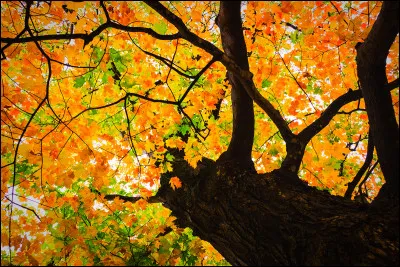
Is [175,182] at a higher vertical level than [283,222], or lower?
higher

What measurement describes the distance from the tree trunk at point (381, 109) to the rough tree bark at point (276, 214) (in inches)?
0.7

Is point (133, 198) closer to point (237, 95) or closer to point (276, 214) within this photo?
point (237, 95)

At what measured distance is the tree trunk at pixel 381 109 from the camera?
218 centimetres

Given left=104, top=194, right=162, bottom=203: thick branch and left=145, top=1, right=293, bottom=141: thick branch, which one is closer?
left=145, top=1, right=293, bottom=141: thick branch

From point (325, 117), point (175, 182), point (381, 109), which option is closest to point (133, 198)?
point (175, 182)

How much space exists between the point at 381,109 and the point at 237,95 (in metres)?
1.39

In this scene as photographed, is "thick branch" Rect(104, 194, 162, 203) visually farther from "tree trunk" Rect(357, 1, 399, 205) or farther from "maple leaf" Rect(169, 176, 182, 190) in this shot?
"tree trunk" Rect(357, 1, 399, 205)

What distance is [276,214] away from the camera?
250 centimetres

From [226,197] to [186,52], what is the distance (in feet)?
10.4

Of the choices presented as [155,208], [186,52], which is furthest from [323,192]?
[155,208]

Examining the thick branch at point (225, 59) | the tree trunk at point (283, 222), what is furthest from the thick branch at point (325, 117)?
the tree trunk at point (283, 222)

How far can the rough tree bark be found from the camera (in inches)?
78.6

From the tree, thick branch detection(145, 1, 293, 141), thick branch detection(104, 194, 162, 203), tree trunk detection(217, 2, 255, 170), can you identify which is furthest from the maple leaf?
thick branch detection(145, 1, 293, 141)

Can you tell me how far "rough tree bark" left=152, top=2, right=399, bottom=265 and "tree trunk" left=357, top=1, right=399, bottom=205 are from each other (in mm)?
18
